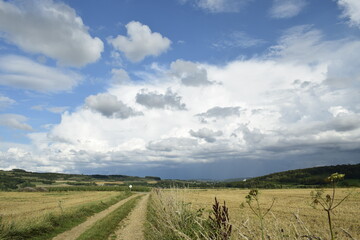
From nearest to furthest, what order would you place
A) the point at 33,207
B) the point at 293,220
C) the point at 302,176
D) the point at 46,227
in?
the point at 46,227 < the point at 293,220 < the point at 33,207 < the point at 302,176

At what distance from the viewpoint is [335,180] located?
2295 millimetres

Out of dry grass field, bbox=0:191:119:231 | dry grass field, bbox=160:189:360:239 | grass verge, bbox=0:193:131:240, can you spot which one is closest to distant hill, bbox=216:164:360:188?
dry grass field, bbox=0:191:119:231

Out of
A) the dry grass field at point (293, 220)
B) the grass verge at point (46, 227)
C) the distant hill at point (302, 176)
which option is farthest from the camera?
the distant hill at point (302, 176)

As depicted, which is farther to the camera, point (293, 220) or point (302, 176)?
point (302, 176)

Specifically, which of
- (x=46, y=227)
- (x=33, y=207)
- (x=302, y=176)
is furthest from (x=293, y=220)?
(x=302, y=176)

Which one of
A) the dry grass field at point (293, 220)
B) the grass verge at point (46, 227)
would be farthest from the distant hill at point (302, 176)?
the grass verge at point (46, 227)

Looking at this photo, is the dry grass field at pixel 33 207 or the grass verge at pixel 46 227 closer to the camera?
the grass verge at pixel 46 227

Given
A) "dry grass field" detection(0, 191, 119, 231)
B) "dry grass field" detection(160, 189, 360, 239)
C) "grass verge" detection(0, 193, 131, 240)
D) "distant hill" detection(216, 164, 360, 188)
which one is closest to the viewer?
"dry grass field" detection(160, 189, 360, 239)

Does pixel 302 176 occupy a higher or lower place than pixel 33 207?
higher

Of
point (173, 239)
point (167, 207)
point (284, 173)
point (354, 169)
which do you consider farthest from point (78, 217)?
point (284, 173)

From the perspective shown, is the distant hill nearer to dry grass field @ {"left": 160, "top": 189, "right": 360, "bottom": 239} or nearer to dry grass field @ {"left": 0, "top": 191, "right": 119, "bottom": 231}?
dry grass field @ {"left": 0, "top": 191, "right": 119, "bottom": 231}

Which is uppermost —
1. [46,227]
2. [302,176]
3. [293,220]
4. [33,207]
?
[46,227]

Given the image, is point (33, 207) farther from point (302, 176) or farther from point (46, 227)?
point (302, 176)

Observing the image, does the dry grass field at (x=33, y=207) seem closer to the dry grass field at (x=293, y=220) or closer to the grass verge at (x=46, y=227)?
the grass verge at (x=46, y=227)
